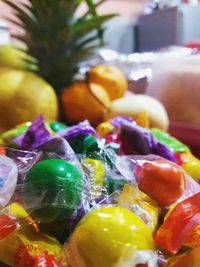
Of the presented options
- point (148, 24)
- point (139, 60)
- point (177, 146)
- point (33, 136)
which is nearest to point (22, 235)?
point (33, 136)

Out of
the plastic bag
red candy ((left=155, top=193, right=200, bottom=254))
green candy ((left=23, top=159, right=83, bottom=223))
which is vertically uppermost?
green candy ((left=23, top=159, right=83, bottom=223))

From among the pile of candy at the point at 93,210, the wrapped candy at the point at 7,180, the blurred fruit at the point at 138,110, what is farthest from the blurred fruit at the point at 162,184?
the blurred fruit at the point at 138,110

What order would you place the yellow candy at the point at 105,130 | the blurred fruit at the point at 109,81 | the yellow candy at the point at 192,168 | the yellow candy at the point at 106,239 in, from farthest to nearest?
1. the blurred fruit at the point at 109,81
2. the yellow candy at the point at 105,130
3. the yellow candy at the point at 192,168
4. the yellow candy at the point at 106,239

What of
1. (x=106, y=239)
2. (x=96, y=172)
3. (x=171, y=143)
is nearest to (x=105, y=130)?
(x=171, y=143)

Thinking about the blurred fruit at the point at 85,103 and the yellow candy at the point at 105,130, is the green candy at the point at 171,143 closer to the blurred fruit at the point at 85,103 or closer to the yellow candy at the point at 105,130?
the yellow candy at the point at 105,130

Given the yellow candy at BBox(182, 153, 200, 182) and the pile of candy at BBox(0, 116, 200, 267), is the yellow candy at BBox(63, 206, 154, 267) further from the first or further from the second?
the yellow candy at BBox(182, 153, 200, 182)

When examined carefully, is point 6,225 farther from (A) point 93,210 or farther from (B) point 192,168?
(B) point 192,168

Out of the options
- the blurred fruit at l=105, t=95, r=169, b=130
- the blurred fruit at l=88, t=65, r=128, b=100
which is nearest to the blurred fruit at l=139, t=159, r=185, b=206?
the blurred fruit at l=105, t=95, r=169, b=130

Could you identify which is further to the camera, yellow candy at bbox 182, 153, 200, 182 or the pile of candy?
yellow candy at bbox 182, 153, 200, 182
